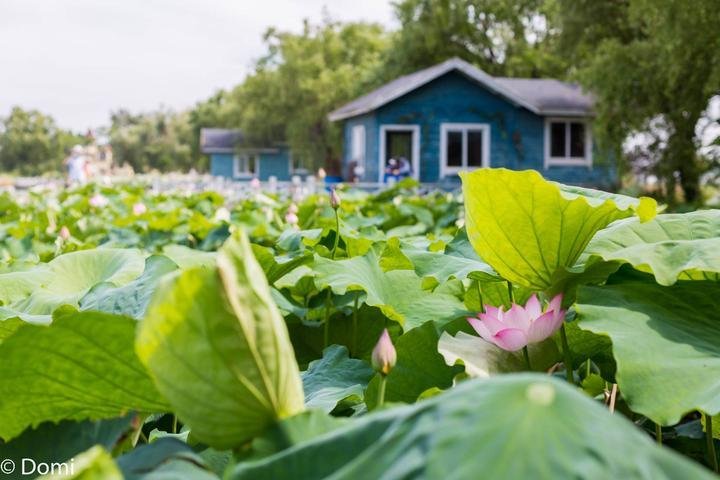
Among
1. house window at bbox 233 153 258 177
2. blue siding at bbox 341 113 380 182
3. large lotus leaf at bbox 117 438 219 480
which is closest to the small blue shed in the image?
house window at bbox 233 153 258 177

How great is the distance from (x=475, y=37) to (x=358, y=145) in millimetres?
11480

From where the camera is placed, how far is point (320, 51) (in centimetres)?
4194

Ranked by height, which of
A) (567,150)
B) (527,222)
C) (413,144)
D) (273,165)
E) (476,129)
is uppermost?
(476,129)

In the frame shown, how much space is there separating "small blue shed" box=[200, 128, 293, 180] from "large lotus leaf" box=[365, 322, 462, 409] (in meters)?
42.5

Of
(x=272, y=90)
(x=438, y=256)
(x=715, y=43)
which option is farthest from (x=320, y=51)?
(x=438, y=256)

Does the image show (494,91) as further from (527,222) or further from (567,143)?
(527,222)

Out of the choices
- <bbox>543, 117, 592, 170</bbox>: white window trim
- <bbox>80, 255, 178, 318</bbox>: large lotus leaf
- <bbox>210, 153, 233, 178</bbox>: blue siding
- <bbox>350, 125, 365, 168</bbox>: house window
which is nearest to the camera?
<bbox>80, 255, 178, 318</bbox>: large lotus leaf

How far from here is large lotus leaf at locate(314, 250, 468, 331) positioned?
1180mm

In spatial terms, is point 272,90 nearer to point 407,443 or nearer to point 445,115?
point 445,115

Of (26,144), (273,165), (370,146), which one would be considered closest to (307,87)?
(273,165)

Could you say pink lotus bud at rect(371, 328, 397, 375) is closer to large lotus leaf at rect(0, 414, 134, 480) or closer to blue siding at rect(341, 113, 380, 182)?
large lotus leaf at rect(0, 414, 134, 480)

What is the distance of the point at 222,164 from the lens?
Result: 44781 mm

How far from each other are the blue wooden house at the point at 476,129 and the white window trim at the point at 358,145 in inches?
56.2

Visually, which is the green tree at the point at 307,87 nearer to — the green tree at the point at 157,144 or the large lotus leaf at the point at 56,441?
the large lotus leaf at the point at 56,441
